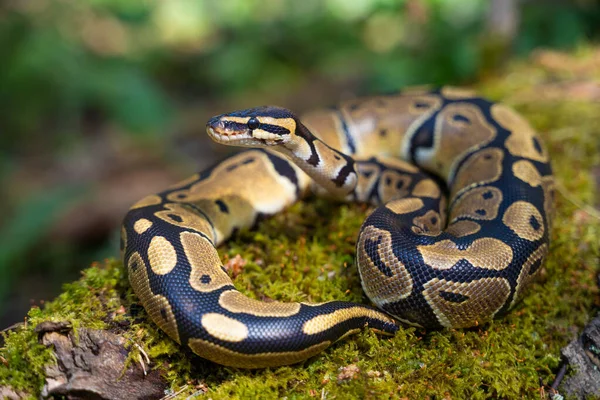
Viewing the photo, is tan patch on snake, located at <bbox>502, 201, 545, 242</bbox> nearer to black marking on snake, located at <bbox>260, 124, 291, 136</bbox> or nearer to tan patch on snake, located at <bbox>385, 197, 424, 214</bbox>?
tan patch on snake, located at <bbox>385, 197, 424, 214</bbox>

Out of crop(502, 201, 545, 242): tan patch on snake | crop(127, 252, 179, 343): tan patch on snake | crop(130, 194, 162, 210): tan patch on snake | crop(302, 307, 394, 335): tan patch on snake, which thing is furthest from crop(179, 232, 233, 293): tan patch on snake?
crop(502, 201, 545, 242): tan patch on snake

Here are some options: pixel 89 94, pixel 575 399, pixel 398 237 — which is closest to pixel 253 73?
pixel 89 94

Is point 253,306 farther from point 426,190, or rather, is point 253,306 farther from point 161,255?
point 426,190

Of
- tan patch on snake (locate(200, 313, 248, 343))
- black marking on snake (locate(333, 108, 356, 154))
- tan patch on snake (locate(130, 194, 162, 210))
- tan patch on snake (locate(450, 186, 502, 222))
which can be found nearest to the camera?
tan patch on snake (locate(200, 313, 248, 343))

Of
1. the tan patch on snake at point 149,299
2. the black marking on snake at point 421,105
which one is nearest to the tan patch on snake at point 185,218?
the tan patch on snake at point 149,299

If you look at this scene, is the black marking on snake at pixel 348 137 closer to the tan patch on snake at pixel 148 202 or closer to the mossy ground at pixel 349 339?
the mossy ground at pixel 349 339

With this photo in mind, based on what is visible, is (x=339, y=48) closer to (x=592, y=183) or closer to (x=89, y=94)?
(x=89, y=94)
